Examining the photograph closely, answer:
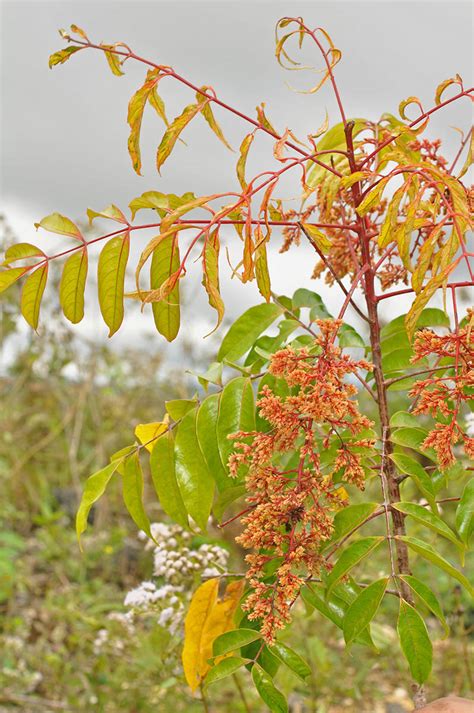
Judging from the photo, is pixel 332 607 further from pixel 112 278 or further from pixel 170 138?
pixel 170 138

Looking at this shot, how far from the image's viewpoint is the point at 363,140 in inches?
56.0

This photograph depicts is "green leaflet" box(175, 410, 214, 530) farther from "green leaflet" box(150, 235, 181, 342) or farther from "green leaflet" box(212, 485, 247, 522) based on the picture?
"green leaflet" box(150, 235, 181, 342)

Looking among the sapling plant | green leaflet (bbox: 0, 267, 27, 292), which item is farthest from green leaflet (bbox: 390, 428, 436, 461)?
green leaflet (bbox: 0, 267, 27, 292)

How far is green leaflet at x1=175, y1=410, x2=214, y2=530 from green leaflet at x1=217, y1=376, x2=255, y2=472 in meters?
Result: 0.09

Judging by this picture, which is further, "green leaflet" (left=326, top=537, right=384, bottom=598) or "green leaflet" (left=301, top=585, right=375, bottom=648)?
"green leaflet" (left=301, top=585, right=375, bottom=648)

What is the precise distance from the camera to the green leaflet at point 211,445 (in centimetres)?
125

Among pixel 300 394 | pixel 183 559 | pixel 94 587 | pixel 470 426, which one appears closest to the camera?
pixel 300 394

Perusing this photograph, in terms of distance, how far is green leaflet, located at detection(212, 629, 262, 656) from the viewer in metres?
1.16

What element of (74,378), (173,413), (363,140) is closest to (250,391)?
(173,413)

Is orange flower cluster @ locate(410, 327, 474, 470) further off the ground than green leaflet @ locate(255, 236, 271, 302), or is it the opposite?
green leaflet @ locate(255, 236, 271, 302)

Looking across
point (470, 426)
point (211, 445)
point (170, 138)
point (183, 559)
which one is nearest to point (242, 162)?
point (170, 138)

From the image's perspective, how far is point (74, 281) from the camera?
129cm

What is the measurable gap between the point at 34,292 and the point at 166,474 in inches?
14.8

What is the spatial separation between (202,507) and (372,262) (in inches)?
20.2
